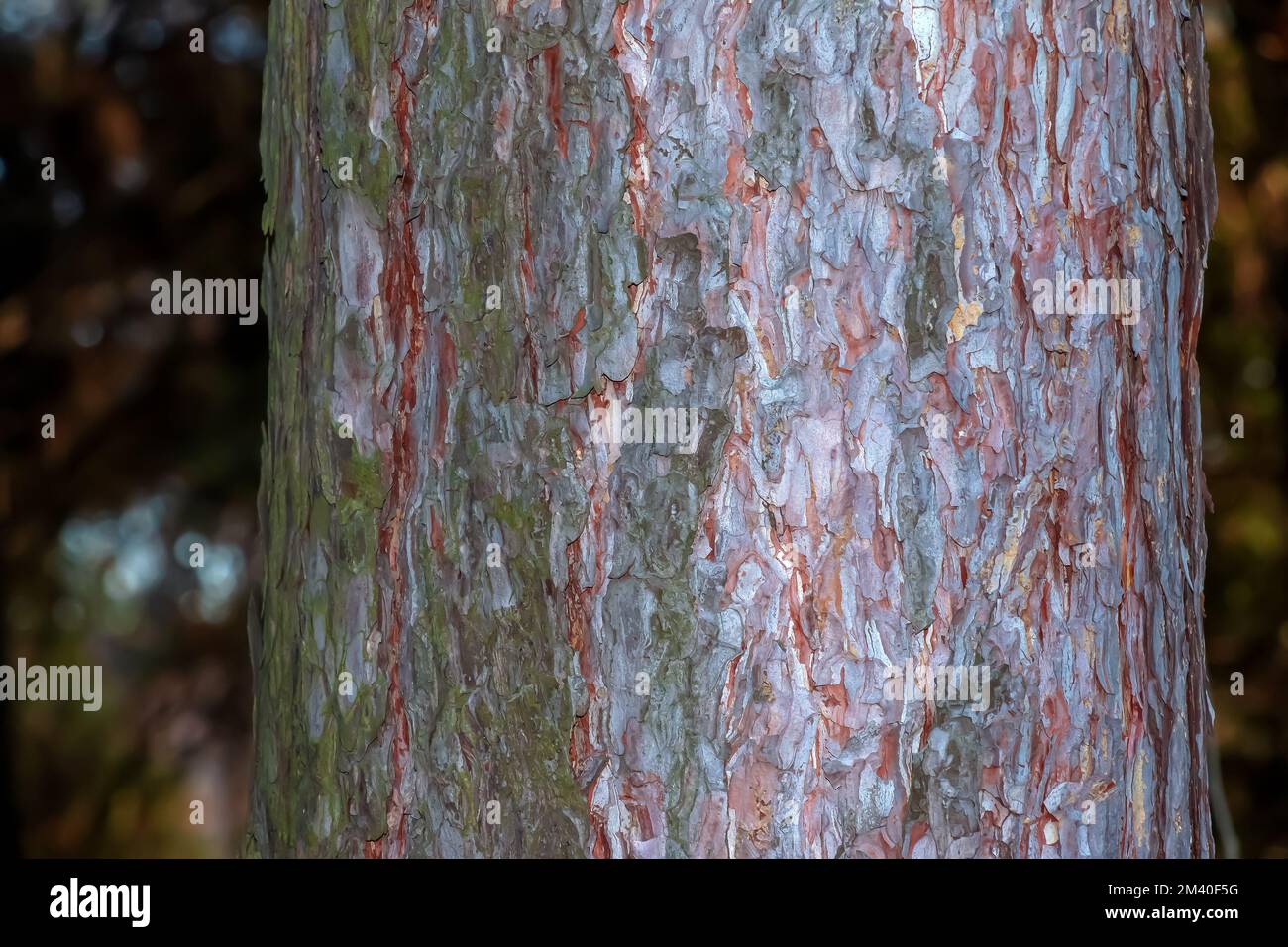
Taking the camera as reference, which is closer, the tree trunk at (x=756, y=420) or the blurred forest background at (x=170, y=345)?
the tree trunk at (x=756, y=420)

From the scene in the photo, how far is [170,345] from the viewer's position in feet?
7.90

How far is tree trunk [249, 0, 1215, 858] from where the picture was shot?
715 mm

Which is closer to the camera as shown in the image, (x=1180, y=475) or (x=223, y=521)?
(x=1180, y=475)

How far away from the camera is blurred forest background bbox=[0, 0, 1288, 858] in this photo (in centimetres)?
237

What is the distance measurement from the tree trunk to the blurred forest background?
1.68 meters

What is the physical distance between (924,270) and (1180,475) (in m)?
0.29

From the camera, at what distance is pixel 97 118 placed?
7.80 ft

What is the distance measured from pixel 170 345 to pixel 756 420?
1971 millimetres

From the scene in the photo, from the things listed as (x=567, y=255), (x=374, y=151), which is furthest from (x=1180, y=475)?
(x=374, y=151)

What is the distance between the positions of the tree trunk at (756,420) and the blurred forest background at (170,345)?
1.68 meters

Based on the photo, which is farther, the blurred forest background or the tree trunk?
the blurred forest background

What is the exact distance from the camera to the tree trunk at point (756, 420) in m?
0.71
